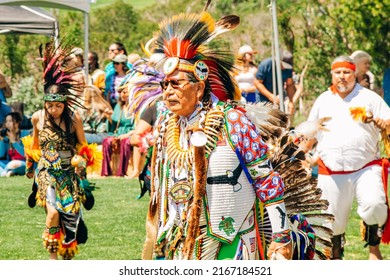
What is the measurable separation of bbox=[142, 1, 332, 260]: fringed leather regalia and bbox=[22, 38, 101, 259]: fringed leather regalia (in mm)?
2545

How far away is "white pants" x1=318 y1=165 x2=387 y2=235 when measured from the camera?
24.6ft

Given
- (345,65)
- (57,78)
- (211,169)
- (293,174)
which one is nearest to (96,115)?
(57,78)

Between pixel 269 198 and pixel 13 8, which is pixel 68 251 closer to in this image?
pixel 269 198

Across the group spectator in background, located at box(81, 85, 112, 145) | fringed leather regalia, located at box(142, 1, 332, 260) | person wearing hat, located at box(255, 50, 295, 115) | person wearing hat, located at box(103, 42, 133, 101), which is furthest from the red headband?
spectator in background, located at box(81, 85, 112, 145)

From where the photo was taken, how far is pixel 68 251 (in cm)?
766

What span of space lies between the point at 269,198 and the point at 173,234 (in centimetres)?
50

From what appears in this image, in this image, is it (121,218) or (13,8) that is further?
(13,8)

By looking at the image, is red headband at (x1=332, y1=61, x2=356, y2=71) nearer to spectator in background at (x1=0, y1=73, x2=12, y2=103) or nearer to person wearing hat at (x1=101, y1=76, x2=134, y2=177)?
person wearing hat at (x1=101, y1=76, x2=134, y2=177)

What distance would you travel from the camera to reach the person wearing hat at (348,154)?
7.50 meters

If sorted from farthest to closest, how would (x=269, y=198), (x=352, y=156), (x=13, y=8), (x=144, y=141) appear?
1. (x=13, y=8)
2. (x=144, y=141)
3. (x=352, y=156)
4. (x=269, y=198)

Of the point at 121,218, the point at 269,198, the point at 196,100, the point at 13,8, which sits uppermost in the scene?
the point at 13,8

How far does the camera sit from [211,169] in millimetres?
4766

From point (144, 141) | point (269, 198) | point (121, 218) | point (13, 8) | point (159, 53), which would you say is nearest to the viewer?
point (269, 198)
